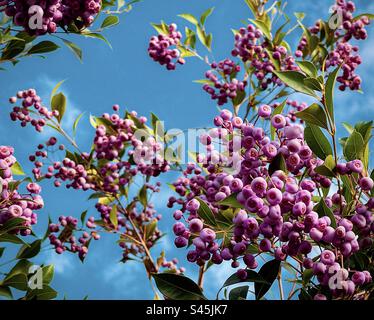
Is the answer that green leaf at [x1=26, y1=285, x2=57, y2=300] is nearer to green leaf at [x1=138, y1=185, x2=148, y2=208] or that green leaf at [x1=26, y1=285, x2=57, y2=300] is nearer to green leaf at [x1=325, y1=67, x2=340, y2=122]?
green leaf at [x1=325, y1=67, x2=340, y2=122]

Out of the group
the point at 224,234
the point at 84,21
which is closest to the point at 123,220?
the point at 84,21

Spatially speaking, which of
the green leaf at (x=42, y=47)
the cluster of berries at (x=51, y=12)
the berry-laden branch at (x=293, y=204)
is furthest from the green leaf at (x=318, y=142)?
the green leaf at (x=42, y=47)

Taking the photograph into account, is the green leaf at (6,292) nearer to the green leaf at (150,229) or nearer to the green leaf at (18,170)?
the green leaf at (18,170)

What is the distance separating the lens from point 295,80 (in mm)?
1461

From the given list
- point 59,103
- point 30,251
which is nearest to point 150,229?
point 59,103

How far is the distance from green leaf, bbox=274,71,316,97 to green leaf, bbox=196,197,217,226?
469mm

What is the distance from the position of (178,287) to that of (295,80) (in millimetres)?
746

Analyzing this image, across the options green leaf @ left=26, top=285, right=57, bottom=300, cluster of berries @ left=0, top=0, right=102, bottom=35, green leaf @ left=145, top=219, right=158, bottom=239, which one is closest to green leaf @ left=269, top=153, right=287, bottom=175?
cluster of berries @ left=0, top=0, right=102, bottom=35

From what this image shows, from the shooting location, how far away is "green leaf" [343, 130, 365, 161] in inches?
54.9

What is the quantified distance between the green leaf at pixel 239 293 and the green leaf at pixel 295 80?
2.21ft

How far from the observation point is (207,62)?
361 cm
